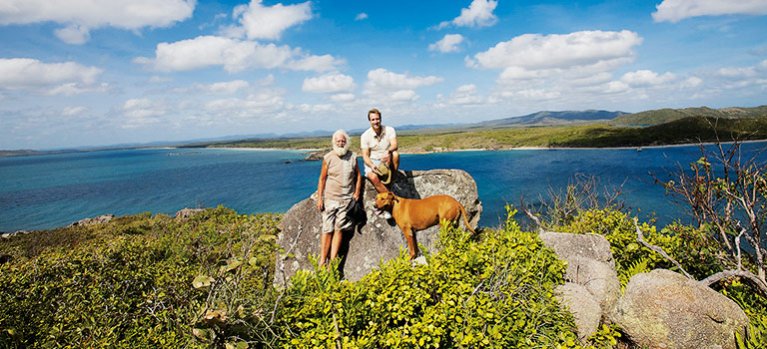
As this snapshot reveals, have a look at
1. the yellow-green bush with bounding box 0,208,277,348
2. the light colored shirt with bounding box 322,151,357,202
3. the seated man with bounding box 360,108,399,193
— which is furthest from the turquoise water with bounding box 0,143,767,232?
the yellow-green bush with bounding box 0,208,277,348

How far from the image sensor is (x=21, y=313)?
5.07m

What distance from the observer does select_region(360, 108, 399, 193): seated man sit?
8.82 metres

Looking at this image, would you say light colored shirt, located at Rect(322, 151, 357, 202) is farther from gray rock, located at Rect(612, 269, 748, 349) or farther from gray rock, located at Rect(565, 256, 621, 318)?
gray rock, located at Rect(612, 269, 748, 349)

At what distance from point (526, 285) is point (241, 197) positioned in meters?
61.3

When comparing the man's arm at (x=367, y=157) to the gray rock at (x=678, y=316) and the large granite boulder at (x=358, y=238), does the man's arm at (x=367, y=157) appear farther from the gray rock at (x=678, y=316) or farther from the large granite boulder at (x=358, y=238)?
the gray rock at (x=678, y=316)

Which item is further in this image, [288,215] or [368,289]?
[288,215]

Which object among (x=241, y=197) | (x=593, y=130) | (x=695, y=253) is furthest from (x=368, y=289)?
(x=593, y=130)

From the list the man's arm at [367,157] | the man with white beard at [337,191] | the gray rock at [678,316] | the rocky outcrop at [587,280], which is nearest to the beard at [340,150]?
the man with white beard at [337,191]

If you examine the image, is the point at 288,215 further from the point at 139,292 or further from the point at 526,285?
the point at 526,285

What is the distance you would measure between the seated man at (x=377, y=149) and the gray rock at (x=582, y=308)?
4.70m

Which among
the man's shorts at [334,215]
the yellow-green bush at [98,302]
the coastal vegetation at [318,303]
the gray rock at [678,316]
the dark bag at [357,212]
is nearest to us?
the coastal vegetation at [318,303]

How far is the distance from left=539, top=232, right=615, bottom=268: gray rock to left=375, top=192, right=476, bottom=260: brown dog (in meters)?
2.09

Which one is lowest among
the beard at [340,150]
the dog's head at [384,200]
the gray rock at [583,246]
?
the gray rock at [583,246]

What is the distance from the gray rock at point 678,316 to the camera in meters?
5.32
